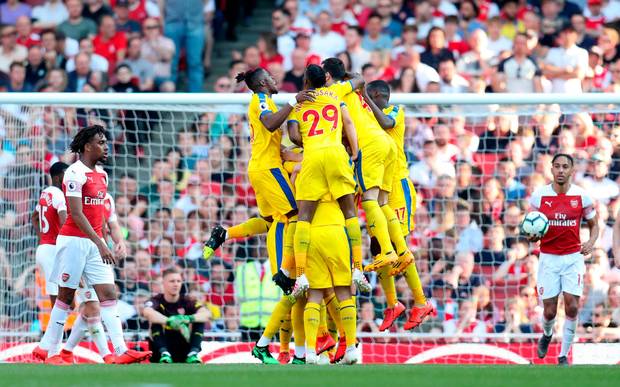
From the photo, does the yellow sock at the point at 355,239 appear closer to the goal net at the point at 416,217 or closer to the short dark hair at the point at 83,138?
the short dark hair at the point at 83,138

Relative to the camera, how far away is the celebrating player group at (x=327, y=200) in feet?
41.1

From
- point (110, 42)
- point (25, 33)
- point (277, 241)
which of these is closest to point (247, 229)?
point (277, 241)

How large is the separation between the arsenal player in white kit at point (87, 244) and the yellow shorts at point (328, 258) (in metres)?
1.70

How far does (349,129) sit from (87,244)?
102 inches

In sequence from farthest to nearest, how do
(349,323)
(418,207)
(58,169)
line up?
(418,207) < (58,169) < (349,323)

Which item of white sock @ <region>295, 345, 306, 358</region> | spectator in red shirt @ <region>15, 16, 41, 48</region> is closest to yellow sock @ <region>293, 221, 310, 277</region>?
white sock @ <region>295, 345, 306, 358</region>

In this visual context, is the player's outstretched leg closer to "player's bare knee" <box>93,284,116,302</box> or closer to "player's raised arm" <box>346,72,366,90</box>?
"player's bare knee" <box>93,284,116,302</box>

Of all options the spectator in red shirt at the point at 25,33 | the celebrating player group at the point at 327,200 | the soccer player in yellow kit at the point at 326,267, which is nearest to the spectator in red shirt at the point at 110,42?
the spectator in red shirt at the point at 25,33

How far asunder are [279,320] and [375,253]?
1.08 m

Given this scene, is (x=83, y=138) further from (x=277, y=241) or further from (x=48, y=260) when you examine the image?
(x=277, y=241)

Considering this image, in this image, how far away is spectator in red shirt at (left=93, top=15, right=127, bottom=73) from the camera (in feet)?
67.8

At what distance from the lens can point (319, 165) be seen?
1248 cm

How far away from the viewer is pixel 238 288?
53.5 feet

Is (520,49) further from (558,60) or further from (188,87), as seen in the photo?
(188,87)
